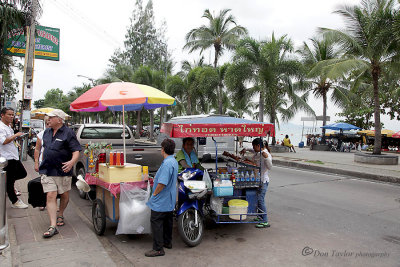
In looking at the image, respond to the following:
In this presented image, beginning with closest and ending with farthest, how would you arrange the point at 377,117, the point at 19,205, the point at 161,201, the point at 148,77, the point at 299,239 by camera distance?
1. the point at 161,201
2. the point at 299,239
3. the point at 19,205
4. the point at 377,117
5. the point at 148,77

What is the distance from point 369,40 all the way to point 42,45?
14651mm

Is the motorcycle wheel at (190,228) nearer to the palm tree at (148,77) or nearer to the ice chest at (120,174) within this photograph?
the ice chest at (120,174)

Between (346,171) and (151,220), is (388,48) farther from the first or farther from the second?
(151,220)

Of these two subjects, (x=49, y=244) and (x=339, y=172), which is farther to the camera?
(x=339, y=172)

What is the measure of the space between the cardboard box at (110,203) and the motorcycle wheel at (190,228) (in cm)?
100

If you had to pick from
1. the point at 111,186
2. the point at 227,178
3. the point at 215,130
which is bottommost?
the point at 111,186

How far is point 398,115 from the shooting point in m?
29.8

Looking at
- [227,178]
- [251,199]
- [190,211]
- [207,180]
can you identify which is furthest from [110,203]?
[251,199]

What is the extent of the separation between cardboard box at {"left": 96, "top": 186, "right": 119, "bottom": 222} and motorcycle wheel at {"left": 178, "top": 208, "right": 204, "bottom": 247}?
1.00 m

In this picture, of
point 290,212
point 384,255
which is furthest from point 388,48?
point 384,255

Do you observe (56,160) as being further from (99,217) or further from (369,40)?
(369,40)

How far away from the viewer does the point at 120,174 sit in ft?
15.3

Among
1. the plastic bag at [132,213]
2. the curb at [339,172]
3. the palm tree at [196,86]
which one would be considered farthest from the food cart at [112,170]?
the palm tree at [196,86]

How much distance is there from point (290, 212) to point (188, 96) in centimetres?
2107
